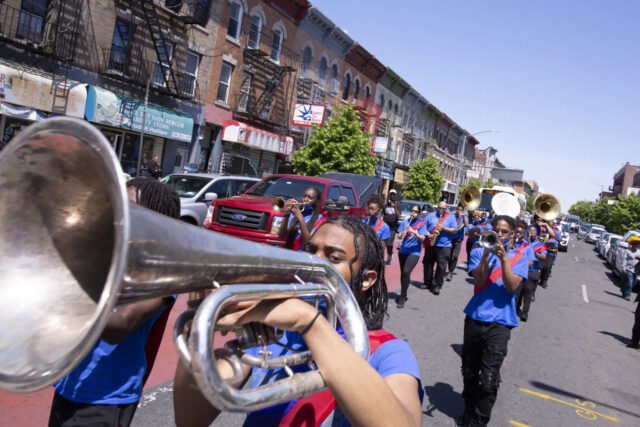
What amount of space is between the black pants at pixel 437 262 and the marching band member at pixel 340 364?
7.33m

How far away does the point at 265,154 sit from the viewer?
2322 centimetres

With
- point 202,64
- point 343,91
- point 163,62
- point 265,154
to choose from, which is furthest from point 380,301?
point 343,91

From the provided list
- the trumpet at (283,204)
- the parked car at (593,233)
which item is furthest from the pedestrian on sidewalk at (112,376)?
the parked car at (593,233)

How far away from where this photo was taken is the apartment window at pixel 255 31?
20884 millimetres

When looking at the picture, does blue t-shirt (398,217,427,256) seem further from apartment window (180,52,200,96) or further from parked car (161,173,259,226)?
apartment window (180,52,200,96)

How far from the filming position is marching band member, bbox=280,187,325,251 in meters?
6.04

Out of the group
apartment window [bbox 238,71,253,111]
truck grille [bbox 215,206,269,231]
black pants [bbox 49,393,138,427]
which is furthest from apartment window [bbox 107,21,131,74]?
black pants [bbox 49,393,138,427]

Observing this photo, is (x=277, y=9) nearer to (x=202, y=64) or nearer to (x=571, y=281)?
(x=202, y=64)

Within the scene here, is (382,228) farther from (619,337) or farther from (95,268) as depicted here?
(95,268)

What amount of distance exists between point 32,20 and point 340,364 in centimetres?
1518

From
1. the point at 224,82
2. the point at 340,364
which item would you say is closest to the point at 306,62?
the point at 224,82

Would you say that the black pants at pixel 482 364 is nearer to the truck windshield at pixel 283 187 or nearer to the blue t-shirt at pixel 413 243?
the blue t-shirt at pixel 413 243

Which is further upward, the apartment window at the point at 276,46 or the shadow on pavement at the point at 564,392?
the apartment window at the point at 276,46

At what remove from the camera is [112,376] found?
1828 mm
